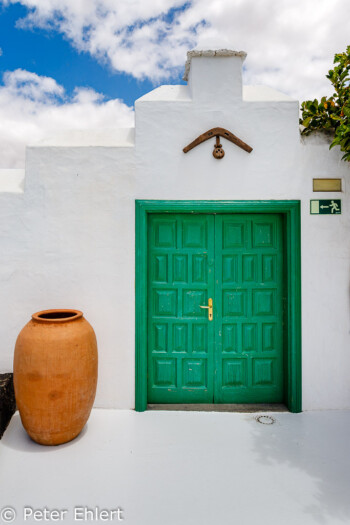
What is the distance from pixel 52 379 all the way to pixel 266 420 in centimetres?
196

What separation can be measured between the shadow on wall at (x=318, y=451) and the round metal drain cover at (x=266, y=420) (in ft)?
0.17

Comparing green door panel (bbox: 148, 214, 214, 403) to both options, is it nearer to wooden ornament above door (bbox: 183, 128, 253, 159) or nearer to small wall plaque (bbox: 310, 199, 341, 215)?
wooden ornament above door (bbox: 183, 128, 253, 159)

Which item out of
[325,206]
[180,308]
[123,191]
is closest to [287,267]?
[325,206]

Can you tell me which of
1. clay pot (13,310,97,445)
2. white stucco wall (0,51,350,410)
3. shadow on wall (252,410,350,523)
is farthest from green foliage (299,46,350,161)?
clay pot (13,310,97,445)

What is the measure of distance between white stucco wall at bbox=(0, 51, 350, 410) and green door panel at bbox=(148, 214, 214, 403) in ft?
0.81

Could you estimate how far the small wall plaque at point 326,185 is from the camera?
3377mm

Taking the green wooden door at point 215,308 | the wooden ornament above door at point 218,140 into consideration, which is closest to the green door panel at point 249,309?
the green wooden door at point 215,308

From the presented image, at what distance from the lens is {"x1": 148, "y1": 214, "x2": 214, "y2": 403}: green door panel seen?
3471 millimetres

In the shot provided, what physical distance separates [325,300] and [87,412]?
8.05 ft

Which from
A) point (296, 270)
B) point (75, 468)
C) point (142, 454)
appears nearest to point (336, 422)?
point (296, 270)

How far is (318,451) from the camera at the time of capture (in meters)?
2.73

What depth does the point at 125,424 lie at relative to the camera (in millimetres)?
3102

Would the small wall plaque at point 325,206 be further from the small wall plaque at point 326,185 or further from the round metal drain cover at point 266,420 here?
the round metal drain cover at point 266,420

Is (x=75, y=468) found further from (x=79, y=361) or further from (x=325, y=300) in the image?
(x=325, y=300)
